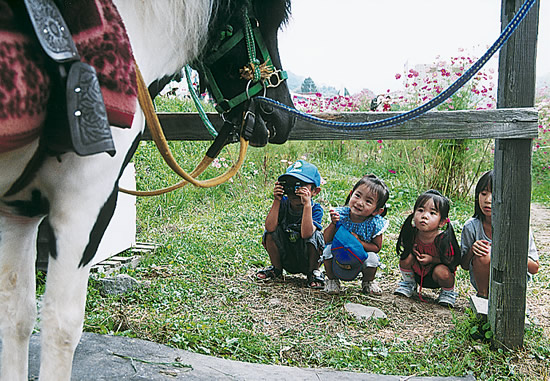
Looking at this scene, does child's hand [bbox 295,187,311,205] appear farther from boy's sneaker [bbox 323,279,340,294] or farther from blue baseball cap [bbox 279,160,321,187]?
boy's sneaker [bbox 323,279,340,294]

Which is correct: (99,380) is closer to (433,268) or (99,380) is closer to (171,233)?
(433,268)

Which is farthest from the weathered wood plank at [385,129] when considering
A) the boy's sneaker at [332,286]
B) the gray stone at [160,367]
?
the boy's sneaker at [332,286]

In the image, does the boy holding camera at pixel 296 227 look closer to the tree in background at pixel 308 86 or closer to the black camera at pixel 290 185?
the black camera at pixel 290 185

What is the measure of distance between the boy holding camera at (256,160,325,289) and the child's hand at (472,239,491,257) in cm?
115

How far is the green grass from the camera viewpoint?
101 inches

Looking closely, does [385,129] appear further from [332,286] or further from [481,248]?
[332,286]

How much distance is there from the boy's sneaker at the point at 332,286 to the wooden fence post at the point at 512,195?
121cm

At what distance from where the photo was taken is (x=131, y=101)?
122cm

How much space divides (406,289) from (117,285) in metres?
2.17

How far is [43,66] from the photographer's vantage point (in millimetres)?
1057

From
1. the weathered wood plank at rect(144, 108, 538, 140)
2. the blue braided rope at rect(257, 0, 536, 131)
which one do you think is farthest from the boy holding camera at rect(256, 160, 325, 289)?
the blue braided rope at rect(257, 0, 536, 131)

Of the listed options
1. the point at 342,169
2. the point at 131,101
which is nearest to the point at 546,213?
the point at 342,169

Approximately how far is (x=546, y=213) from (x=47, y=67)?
7.01 meters

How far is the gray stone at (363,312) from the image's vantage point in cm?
314
